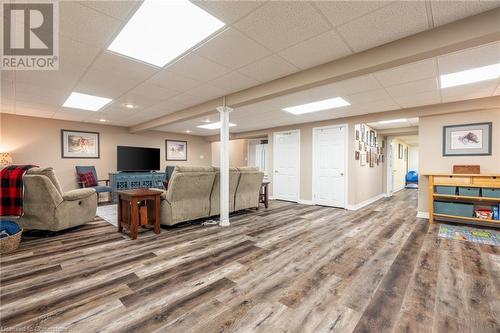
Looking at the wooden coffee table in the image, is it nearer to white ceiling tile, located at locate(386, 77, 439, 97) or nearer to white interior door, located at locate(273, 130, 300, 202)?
white ceiling tile, located at locate(386, 77, 439, 97)

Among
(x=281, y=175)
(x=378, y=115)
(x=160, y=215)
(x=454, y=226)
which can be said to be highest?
(x=378, y=115)

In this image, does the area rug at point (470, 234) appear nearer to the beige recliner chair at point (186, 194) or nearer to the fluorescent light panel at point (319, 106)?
the fluorescent light panel at point (319, 106)

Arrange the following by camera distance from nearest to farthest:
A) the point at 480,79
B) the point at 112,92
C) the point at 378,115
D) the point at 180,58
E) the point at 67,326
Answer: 1. the point at 67,326
2. the point at 180,58
3. the point at 480,79
4. the point at 112,92
5. the point at 378,115

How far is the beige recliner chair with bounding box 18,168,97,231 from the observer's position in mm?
3021

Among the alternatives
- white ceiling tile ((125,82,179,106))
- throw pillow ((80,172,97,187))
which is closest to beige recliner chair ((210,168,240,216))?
white ceiling tile ((125,82,179,106))

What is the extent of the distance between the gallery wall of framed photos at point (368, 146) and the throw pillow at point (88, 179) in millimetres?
6996

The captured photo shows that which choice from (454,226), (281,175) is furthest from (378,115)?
(281,175)

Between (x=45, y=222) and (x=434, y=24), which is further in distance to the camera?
(x=45, y=222)

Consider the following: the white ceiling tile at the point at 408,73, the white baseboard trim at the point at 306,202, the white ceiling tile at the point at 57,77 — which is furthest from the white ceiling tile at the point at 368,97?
the white ceiling tile at the point at 57,77

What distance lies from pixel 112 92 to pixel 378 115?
5.41 m

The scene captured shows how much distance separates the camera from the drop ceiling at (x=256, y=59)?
1830 millimetres

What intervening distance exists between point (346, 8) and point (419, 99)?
3.13 metres

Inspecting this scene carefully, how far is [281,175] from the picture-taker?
23.1 ft

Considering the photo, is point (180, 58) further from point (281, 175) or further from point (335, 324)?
point (281, 175)
